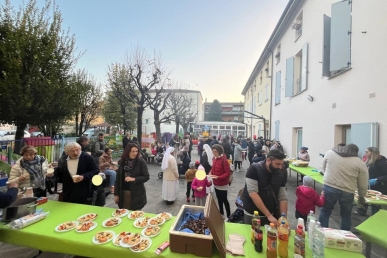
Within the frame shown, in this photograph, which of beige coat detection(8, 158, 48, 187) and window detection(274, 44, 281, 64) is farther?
window detection(274, 44, 281, 64)

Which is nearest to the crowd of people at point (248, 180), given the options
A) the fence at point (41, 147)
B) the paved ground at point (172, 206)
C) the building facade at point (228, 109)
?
the paved ground at point (172, 206)

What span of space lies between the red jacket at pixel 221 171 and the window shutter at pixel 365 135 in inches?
155

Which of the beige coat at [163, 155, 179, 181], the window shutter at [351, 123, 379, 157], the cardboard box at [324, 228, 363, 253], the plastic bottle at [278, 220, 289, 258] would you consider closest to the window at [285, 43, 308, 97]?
the window shutter at [351, 123, 379, 157]

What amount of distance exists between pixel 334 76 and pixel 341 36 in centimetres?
128

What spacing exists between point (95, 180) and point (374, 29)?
745 cm

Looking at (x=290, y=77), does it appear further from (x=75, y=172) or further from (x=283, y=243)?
(x=75, y=172)

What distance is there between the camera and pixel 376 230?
7.64 feet

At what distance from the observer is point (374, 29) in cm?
481

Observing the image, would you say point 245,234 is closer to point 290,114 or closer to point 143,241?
point 143,241

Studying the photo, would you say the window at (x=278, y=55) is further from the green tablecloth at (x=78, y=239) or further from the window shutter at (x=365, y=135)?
the green tablecloth at (x=78, y=239)

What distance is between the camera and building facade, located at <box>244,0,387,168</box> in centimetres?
478

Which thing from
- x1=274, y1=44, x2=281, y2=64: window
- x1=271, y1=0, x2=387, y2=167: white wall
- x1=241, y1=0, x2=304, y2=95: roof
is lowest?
x1=271, y1=0, x2=387, y2=167: white wall

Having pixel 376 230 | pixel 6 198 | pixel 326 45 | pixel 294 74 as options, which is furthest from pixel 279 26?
pixel 6 198

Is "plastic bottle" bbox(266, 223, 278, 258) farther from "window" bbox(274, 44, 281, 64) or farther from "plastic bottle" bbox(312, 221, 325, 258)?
"window" bbox(274, 44, 281, 64)
